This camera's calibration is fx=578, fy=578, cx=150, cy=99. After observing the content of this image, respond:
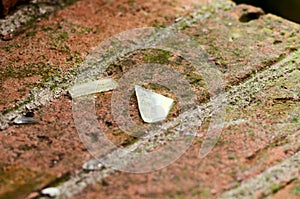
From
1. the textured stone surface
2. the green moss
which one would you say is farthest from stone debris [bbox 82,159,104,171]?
the green moss

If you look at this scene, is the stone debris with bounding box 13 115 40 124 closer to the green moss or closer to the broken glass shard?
the broken glass shard

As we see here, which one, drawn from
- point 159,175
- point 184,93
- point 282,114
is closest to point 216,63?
point 184,93

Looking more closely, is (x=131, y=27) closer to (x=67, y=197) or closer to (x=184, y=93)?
(x=184, y=93)

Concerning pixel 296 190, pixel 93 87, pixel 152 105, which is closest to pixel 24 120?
pixel 93 87

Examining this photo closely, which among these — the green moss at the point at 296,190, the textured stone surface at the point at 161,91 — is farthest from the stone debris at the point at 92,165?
the green moss at the point at 296,190

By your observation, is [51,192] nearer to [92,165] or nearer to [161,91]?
[92,165]

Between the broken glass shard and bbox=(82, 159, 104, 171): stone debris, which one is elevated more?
the broken glass shard

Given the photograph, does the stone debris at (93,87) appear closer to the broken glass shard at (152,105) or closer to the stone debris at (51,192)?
the broken glass shard at (152,105)
